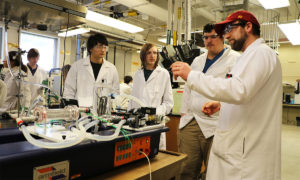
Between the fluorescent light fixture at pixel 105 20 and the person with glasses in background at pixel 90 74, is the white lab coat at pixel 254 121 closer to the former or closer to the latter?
the person with glasses in background at pixel 90 74

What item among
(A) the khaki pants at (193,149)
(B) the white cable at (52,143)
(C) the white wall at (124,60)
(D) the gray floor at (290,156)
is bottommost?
(D) the gray floor at (290,156)

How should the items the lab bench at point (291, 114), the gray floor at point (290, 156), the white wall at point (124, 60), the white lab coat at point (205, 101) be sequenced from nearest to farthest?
1. the white lab coat at point (205, 101)
2. the gray floor at point (290, 156)
3. the lab bench at point (291, 114)
4. the white wall at point (124, 60)

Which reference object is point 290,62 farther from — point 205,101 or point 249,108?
point 249,108

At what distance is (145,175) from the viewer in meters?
0.97

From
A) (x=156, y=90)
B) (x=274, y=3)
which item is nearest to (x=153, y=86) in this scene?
(x=156, y=90)

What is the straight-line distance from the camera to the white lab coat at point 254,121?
0.99 m

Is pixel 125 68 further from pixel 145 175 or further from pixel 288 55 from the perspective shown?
pixel 145 175

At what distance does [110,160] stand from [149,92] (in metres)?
1.22

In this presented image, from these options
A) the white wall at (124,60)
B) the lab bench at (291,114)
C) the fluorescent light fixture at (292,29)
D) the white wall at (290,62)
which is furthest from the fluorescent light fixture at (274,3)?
the white wall at (290,62)

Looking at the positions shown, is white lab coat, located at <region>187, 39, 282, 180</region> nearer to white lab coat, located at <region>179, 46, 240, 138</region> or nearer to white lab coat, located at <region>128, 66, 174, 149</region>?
white lab coat, located at <region>179, 46, 240, 138</region>

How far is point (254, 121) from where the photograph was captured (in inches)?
41.4

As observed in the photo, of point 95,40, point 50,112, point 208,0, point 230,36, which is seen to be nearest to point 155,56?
point 95,40

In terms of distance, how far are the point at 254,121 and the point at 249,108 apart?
64 mm

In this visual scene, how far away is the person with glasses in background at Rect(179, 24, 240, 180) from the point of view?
1.66m
